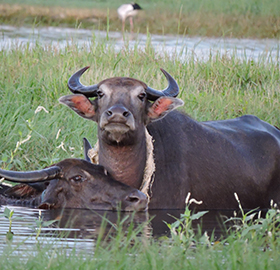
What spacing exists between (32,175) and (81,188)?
47 centimetres

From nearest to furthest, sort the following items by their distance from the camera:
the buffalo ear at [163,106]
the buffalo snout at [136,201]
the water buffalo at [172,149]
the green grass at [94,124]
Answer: the green grass at [94,124]
the buffalo snout at [136,201]
the water buffalo at [172,149]
the buffalo ear at [163,106]

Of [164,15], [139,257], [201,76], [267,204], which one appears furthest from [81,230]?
[164,15]

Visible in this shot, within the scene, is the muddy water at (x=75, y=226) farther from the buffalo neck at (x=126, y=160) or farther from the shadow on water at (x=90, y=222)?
the buffalo neck at (x=126, y=160)

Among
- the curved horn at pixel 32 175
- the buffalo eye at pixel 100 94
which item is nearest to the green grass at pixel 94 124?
the curved horn at pixel 32 175

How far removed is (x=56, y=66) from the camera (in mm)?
10664

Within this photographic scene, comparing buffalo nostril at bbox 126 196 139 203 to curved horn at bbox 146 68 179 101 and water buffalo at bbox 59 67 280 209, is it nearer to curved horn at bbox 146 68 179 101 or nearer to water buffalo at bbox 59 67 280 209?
water buffalo at bbox 59 67 280 209

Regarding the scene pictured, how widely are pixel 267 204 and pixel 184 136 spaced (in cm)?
123

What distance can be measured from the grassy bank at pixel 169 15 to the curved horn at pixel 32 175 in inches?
660

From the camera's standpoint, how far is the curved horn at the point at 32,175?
5.98 m

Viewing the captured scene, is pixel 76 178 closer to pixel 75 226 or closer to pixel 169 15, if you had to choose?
pixel 75 226

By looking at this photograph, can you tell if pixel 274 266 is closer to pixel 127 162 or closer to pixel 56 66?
pixel 127 162

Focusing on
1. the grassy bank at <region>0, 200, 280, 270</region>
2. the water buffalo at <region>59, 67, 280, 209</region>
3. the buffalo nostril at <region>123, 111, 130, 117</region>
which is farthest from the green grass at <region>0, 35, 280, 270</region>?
the buffalo nostril at <region>123, 111, 130, 117</region>

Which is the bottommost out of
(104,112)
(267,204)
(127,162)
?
(267,204)

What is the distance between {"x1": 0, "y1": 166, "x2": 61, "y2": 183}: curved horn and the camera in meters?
5.98
